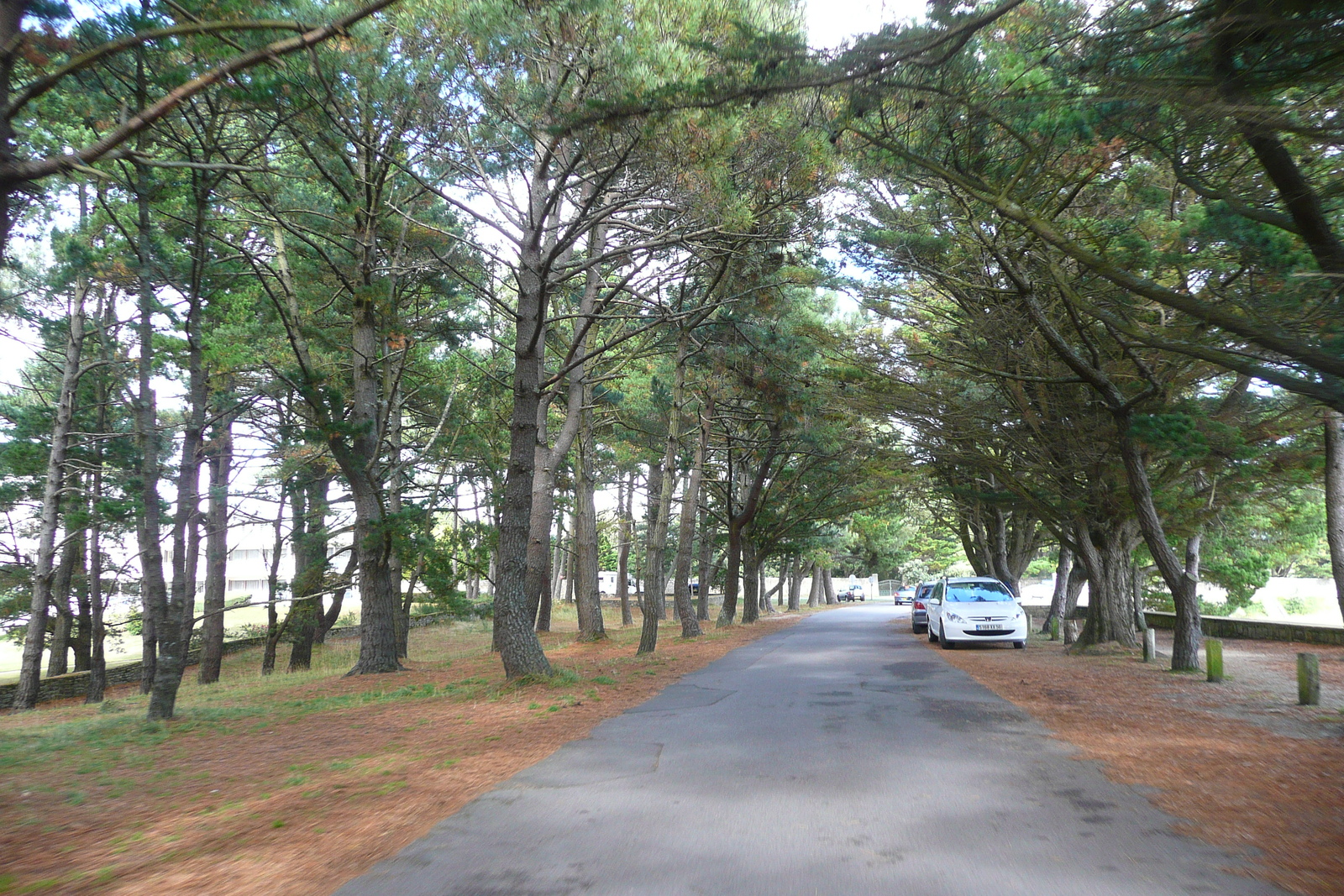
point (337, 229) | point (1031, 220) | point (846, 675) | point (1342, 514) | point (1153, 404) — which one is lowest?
point (846, 675)

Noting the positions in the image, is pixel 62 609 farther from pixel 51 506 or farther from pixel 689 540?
pixel 689 540

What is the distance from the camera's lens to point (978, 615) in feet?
69.6

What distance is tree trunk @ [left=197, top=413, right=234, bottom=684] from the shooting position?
21578mm

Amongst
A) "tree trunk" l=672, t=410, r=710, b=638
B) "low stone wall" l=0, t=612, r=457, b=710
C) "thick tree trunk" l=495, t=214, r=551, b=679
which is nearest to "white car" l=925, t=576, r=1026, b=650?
"tree trunk" l=672, t=410, r=710, b=638

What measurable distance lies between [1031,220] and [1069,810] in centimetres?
592

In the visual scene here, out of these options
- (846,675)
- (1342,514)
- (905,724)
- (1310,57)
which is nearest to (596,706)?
(905,724)

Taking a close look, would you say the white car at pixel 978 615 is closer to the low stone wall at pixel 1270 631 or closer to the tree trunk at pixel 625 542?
the low stone wall at pixel 1270 631

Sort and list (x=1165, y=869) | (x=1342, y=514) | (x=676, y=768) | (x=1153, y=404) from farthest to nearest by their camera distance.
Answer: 1. (x=1153, y=404)
2. (x=1342, y=514)
3. (x=676, y=768)
4. (x=1165, y=869)

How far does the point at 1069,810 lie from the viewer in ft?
18.9

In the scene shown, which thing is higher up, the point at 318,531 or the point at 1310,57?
the point at 1310,57

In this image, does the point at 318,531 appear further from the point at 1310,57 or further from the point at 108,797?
the point at 1310,57

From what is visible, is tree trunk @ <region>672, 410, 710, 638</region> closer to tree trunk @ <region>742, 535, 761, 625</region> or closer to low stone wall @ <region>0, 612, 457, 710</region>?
low stone wall @ <region>0, 612, 457, 710</region>

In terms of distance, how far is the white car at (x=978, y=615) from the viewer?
68.8 ft

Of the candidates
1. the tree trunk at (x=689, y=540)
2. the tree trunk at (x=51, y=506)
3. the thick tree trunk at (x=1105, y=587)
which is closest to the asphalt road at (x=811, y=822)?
the thick tree trunk at (x=1105, y=587)
